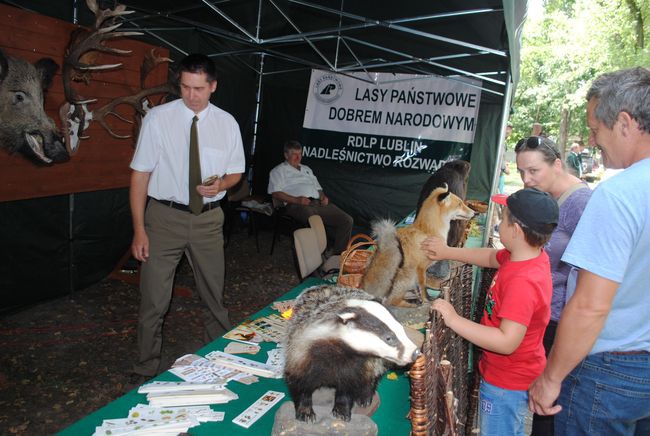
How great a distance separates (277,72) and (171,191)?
17.4ft

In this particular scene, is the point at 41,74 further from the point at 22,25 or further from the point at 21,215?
the point at 21,215

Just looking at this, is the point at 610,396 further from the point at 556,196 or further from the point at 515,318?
the point at 556,196

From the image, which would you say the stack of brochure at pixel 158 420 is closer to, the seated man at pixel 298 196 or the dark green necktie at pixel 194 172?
the dark green necktie at pixel 194 172

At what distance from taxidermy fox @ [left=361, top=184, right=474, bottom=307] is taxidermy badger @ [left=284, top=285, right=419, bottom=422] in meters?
1.22

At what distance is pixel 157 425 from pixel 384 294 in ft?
5.10

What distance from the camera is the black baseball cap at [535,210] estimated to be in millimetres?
1756

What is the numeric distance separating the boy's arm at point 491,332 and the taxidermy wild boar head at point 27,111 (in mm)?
3820

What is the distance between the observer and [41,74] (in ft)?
12.8

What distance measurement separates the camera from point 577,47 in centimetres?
1714

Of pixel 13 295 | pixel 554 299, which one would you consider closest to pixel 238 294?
pixel 13 295

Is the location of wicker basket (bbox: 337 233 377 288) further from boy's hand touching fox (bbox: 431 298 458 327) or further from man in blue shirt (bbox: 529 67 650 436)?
man in blue shirt (bbox: 529 67 650 436)

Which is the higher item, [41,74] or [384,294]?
[41,74]

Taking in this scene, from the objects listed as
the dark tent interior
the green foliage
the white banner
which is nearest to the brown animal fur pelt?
the dark tent interior

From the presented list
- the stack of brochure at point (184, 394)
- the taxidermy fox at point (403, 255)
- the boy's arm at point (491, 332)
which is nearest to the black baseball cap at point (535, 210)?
the boy's arm at point (491, 332)
